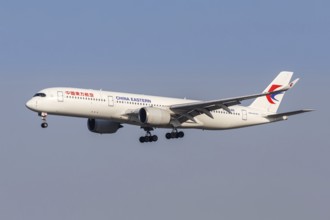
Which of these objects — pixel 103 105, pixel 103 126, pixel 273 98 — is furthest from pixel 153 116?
pixel 273 98

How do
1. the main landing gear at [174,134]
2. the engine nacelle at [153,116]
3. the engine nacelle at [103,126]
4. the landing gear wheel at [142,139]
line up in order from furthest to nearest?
the engine nacelle at [103,126] < the landing gear wheel at [142,139] < the main landing gear at [174,134] < the engine nacelle at [153,116]

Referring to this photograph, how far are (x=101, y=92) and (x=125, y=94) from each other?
2389 millimetres

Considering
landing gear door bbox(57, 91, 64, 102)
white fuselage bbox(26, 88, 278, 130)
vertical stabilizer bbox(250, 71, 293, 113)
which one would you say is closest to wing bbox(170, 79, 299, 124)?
white fuselage bbox(26, 88, 278, 130)

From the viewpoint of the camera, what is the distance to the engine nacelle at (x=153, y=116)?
78.7m

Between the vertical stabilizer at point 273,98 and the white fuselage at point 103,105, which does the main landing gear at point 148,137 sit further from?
the vertical stabilizer at point 273,98

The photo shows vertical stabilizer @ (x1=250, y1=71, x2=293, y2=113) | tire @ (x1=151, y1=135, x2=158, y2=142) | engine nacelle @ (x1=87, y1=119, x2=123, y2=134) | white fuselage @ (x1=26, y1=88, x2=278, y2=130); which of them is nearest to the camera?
white fuselage @ (x1=26, y1=88, x2=278, y2=130)

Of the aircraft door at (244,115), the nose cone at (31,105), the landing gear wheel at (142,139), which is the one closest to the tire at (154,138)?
the landing gear wheel at (142,139)

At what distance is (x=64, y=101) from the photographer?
76812 millimetres

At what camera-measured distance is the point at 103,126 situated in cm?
8538

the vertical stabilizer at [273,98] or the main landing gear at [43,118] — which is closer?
the main landing gear at [43,118]

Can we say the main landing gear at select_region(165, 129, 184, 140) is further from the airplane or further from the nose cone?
the nose cone

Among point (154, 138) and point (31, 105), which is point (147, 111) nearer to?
point (154, 138)

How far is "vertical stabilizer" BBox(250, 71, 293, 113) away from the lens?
90688 mm

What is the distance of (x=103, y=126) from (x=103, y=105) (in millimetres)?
7388
